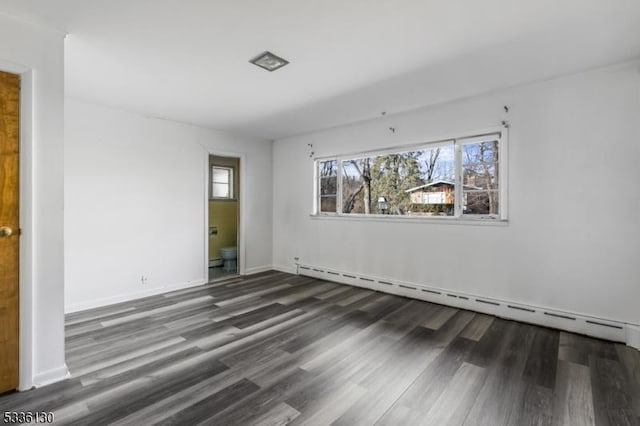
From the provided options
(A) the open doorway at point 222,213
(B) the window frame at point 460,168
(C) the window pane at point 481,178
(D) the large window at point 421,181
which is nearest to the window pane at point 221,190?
(A) the open doorway at point 222,213

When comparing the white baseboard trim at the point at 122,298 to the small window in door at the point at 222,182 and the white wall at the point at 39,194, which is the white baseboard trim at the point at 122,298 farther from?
the small window in door at the point at 222,182

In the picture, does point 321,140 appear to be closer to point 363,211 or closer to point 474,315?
point 363,211

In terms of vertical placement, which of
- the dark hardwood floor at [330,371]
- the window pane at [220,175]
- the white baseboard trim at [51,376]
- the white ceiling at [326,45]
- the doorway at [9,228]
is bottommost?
the dark hardwood floor at [330,371]

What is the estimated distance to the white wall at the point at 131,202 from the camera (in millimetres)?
3533

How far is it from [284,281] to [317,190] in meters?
1.64

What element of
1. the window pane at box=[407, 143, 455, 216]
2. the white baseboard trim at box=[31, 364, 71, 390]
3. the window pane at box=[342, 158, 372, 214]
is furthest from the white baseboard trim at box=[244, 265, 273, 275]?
the white baseboard trim at box=[31, 364, 71, 390]

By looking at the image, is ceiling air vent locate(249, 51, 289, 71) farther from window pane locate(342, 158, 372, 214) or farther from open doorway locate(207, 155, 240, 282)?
open doorway locate(207, 155, 240, 282)

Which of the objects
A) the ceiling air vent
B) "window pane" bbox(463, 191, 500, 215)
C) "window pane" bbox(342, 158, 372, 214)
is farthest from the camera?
"window pane" bbox(342, 158, 372, 214)

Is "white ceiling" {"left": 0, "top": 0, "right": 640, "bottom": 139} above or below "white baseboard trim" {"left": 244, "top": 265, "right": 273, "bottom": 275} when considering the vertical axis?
above

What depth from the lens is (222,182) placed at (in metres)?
6.20

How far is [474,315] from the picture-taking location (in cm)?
336

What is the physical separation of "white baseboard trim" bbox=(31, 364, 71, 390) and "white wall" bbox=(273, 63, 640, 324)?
11.6 feet

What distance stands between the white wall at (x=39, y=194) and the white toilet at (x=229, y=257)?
359cm

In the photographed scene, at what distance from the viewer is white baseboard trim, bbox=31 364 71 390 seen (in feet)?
6.70
